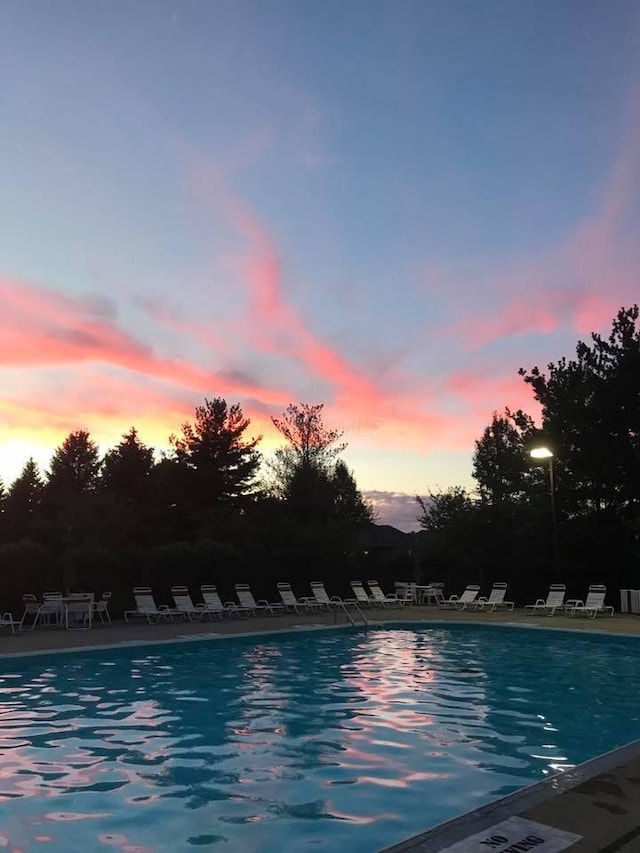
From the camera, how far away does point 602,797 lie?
4289mm

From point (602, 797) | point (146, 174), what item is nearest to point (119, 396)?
point (146, 174)

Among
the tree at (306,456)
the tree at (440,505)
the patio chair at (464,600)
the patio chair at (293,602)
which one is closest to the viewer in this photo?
the patio chair at (293,602)

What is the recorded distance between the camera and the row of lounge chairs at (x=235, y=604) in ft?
55.1

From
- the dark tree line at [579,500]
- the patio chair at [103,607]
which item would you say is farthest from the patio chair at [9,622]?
the dark tree line at [579,500]

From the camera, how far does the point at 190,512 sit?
3244 cm

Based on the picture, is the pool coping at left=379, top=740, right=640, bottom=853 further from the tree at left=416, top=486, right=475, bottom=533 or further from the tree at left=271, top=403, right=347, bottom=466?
the tree at left=416, top=486, right=475, bottom=533

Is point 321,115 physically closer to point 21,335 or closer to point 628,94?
point 628,94

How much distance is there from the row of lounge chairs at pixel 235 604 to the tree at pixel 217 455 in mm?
12837

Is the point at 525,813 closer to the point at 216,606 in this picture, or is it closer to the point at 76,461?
the point at 216,606

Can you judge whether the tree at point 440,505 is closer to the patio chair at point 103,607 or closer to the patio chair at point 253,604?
the patio chair at point 253,604

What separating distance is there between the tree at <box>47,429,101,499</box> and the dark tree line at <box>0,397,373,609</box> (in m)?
0.07

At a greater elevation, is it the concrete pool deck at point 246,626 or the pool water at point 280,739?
the concrete pool deck at point 246,626

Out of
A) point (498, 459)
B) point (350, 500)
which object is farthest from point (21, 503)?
point (498, 459)

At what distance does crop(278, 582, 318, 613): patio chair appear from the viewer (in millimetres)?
19406
